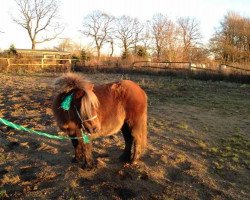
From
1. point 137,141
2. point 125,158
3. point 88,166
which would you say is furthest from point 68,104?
point 125,158

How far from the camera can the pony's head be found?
15.2 feet

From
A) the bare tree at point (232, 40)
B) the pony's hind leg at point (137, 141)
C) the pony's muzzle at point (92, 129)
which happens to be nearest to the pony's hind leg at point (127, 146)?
the pony's hind leg at point (137, 141)

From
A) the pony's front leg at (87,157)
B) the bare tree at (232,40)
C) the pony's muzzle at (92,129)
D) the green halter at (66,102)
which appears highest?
the bare tree at (232,40)

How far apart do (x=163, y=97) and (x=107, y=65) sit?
50.9 feet

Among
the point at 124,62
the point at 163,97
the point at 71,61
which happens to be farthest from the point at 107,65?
the point at 163,97

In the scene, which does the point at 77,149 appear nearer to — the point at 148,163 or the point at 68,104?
the point at 68,104

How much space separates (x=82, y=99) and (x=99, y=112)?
0.47 meters

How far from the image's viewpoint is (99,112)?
4992 millimetres

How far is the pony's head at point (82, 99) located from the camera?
4627mm

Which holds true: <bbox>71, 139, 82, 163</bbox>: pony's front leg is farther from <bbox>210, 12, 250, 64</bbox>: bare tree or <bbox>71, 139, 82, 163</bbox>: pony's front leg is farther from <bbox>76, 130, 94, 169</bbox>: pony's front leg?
<bbox>210, 12, 250, 64</bbox>: bare tree

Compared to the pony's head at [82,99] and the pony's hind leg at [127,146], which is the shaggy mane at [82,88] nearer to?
the pony's head at [82,99]

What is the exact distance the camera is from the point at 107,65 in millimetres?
28094

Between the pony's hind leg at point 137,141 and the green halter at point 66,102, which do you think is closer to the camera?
the green halter at point 66,102

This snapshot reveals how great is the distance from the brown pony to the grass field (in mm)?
411
